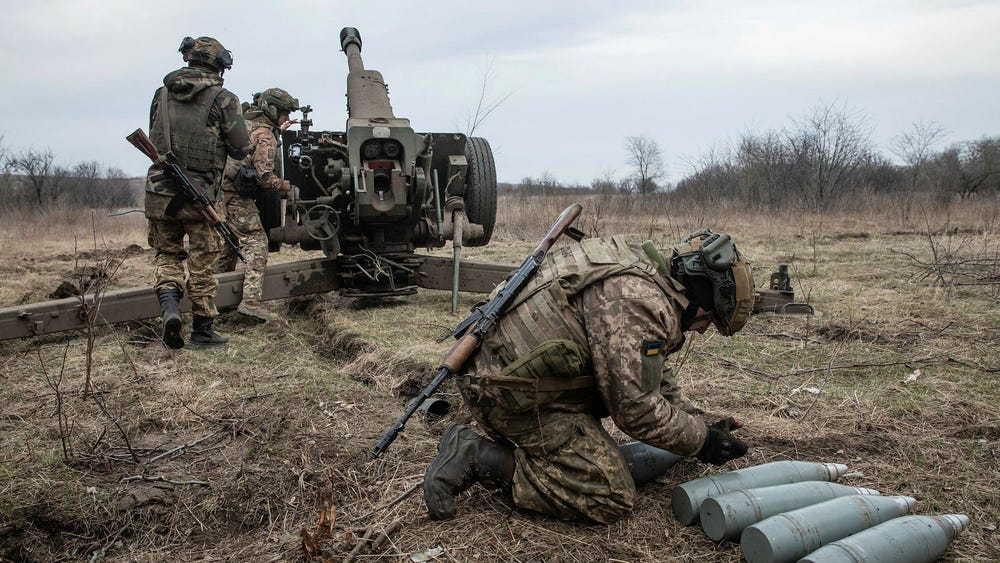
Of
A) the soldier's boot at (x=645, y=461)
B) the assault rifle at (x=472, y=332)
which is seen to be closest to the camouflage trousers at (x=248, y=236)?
the assault rifle at (x=472, y=332)

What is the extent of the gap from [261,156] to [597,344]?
521cm

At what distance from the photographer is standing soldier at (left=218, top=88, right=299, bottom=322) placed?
704 centimetres

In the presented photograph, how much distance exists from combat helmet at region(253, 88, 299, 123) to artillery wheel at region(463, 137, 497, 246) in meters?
1.94

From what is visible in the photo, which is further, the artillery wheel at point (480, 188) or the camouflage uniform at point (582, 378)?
the artillery wheel at point (480, 188)

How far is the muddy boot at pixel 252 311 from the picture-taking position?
682cm

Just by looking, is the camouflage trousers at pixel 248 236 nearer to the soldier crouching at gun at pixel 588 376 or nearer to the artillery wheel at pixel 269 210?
the artillery wheel at pixel 269 210

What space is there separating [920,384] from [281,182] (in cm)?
543

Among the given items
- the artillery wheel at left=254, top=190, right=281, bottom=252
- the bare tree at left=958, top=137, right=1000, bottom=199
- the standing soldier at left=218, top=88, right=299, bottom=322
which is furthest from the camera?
the bare tree at left=958, top=137, right=1000, bottom=199

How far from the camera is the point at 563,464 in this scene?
A: 9.68 feet

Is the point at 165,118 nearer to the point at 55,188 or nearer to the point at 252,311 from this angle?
the point at 252,311

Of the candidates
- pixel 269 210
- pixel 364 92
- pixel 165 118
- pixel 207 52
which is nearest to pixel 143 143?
pixel 165 118

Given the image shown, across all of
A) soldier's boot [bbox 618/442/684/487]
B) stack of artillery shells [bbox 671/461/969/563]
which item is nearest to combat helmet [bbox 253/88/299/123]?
soldier's boot [bbox 618/442/684/487]

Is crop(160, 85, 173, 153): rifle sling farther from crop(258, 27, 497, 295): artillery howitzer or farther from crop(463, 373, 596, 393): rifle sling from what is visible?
crop(463, 373, 596, 393): rifle sling

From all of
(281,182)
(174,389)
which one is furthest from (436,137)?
(174,389)
